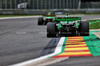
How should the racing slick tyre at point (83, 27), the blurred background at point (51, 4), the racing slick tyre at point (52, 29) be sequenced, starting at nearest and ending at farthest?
the racing slick tyre at point (52, 29) < the racing slick tyre at point (83, 27) < the blurred background at point (51, 4)

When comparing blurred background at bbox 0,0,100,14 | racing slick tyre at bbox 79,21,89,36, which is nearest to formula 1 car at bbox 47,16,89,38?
racing slick tyre at bbox 79,21,89,36

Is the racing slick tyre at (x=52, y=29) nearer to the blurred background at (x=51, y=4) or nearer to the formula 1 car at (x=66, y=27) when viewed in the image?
the formula 1 car at (x=66, y=27)

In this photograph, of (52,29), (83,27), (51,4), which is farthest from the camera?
(51,4)

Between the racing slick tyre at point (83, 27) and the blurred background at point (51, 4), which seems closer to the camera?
the racing slick tyre at point (83, 27)

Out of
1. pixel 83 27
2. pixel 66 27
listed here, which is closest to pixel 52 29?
pixel 66 27

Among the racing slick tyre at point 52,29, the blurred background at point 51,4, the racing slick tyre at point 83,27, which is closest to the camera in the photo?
the racing slick tyre at point 52,29

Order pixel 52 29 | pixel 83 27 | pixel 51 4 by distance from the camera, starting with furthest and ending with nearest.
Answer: pixel 51 4
pixel 83 27
pixel 52 29

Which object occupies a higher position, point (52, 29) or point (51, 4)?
point (51, 4)

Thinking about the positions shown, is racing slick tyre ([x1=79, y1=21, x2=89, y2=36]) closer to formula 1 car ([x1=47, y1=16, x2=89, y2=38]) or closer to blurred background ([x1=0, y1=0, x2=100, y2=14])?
formula 1 car ([x1=47, y1=16, x2=89, y2=38])

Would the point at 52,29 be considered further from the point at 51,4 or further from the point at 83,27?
the point at 51,4

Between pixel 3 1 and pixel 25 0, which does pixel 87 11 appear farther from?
pixel 3 1

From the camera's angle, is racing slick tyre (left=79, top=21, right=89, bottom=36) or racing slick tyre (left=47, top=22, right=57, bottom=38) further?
racing slick tyre (left=79, top=21, right=89, bottom=36)

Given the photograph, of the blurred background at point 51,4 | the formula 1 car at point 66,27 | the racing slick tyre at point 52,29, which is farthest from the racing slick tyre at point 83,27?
the blurred background at point 51,4

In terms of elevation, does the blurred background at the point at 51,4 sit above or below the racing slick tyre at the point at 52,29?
above
